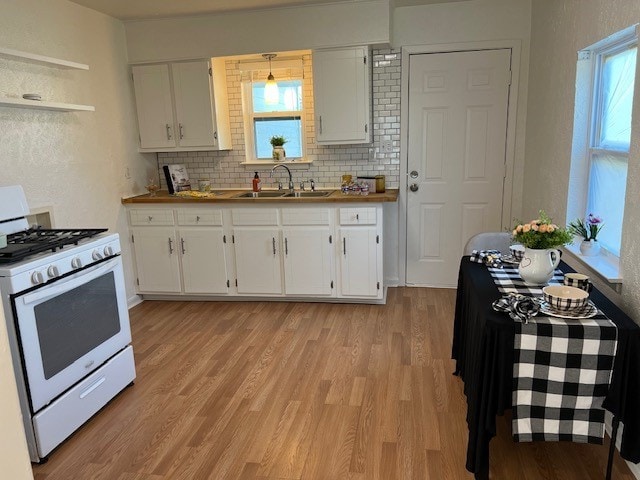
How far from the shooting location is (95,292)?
103 inches

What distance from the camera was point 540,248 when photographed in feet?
7.22

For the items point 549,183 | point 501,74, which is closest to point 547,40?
point 501,74

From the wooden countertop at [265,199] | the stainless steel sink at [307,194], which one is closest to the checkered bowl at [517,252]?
the wooden countertop at [265,199]

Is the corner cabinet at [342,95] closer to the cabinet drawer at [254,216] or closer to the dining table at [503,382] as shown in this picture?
the cabinet drawer at [254,216]

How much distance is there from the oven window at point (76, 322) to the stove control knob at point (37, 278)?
11cm

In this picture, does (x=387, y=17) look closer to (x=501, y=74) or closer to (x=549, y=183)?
(x=501, y=74)

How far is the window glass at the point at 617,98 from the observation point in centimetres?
243

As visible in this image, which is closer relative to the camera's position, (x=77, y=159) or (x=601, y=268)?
(x=601, y=268)

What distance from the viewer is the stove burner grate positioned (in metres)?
2.24

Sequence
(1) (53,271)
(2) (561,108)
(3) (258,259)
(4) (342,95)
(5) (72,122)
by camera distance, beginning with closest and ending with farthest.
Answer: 1. (1) (53,271)
2. (2) (561,108)
3. (5) (72,122)
4. (4) (342,95)
5. (3) (258,259)

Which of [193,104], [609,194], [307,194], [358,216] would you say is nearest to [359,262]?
[358,216]

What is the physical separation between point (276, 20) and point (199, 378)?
2939 mm

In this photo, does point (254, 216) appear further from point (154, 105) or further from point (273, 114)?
point (154, 105)

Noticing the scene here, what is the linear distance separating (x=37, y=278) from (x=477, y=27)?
3.80 metres
